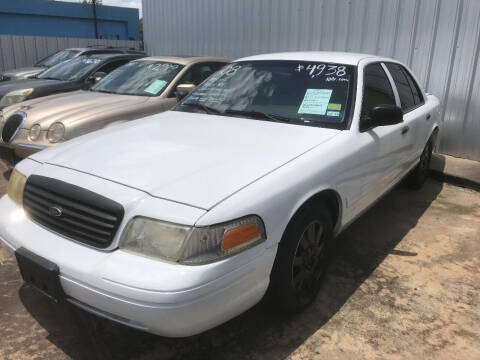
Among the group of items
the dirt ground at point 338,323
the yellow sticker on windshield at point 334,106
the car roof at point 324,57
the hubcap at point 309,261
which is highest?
the car roof at point 324,57

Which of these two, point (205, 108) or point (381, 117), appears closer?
point (381, 117)

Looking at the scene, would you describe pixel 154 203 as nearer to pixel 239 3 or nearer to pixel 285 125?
pixel 285 125

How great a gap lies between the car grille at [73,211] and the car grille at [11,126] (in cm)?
244

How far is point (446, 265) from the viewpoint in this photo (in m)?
3.33

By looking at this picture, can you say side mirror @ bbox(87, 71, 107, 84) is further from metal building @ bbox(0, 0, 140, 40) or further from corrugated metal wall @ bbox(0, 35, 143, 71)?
metal building @ bbox(0, 0, 140, 40)

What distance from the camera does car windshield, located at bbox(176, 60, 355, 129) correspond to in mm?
3005

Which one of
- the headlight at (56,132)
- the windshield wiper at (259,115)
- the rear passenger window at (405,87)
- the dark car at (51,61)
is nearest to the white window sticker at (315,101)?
the windshield wiper at (259,115)

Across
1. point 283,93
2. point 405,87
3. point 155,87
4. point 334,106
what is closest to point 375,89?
point 334,106

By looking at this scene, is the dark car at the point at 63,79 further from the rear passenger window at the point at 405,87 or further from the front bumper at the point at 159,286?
the front bumper at the point at 159,286

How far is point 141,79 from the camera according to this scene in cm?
551

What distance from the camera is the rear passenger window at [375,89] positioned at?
318cm

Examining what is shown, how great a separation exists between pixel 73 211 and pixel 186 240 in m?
0.68

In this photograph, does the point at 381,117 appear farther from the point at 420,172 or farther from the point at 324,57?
the point at 420,172

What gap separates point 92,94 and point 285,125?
3.42 metres
